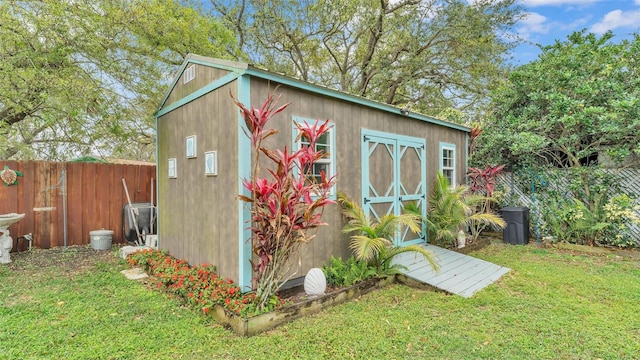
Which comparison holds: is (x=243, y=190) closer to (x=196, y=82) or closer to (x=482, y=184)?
(x=196, y=82)

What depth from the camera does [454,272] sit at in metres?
4.60

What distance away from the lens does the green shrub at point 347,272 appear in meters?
3.96

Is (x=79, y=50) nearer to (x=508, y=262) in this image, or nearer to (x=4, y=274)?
(x=4, y=274)

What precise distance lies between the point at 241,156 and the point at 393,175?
9.72ft

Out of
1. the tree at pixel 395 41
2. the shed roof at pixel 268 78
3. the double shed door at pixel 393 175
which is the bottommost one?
the double shed door at pixel 393 175

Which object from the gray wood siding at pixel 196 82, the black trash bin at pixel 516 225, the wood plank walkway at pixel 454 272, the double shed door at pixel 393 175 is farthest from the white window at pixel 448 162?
the gray wood siding at pixel 196 82

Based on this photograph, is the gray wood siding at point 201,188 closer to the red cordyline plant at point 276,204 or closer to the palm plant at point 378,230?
the red cordyline plant at point 276,204

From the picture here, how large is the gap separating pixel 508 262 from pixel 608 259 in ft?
6.11

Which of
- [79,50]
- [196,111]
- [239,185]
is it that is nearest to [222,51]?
[79,50]

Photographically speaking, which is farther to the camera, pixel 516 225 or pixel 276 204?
pixel 516 225

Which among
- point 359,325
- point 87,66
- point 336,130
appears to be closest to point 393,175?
point 336,130

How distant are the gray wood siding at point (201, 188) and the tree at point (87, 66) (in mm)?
2448

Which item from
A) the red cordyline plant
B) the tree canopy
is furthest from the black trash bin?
the red cordyline plant

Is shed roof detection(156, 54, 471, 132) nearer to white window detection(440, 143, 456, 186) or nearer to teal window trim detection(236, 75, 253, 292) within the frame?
teal window trim detection(236, 75, 253, 292)
